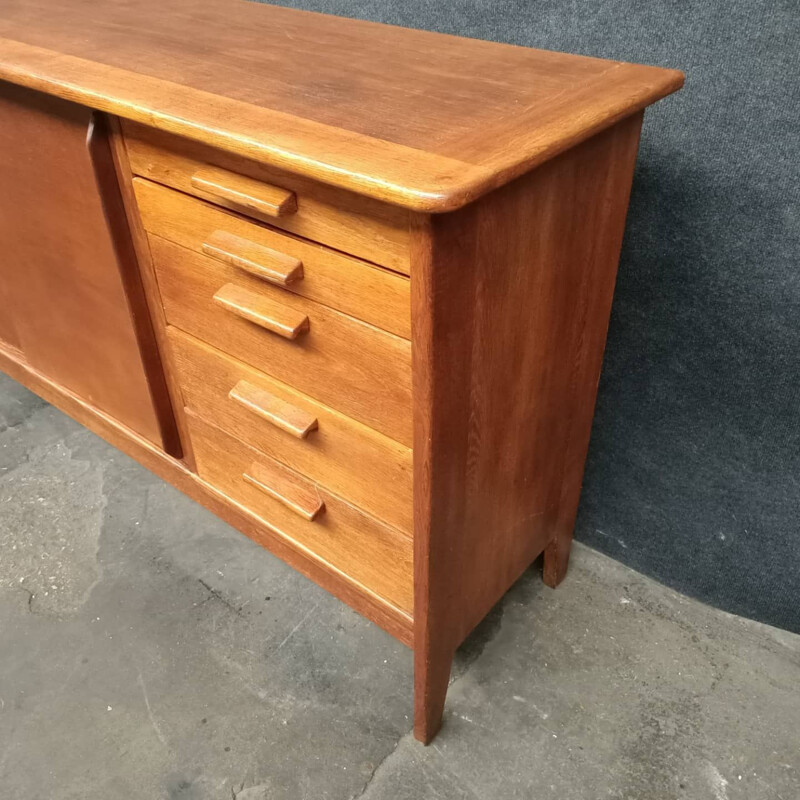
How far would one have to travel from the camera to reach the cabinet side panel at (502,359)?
0.78 meters

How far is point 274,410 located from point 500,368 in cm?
32

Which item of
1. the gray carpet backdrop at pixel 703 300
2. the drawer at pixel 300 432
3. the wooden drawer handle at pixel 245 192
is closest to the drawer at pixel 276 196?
the wooden drawer handle at pixel 245 192

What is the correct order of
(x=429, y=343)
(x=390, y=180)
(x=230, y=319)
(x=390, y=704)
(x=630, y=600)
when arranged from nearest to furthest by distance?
(x=390, y=180) → (x=429, y=343) → (x=230, y=319) → (x=390, y=704) → (x=630, y=600)

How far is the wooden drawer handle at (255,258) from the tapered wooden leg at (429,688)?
0.56 m

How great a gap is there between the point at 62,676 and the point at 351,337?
85 cm

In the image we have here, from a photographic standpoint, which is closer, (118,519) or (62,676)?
(62,676)

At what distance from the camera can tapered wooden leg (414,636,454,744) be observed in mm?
1092

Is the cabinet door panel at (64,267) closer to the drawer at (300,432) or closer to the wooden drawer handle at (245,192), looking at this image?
the drawer at (300,432)

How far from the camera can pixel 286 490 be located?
1.14 meters

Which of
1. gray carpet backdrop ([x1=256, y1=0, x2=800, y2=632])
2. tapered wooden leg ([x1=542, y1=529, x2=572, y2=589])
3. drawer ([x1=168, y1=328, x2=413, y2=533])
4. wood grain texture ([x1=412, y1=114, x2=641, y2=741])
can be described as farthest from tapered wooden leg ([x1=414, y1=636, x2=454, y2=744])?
gray carpet backdrop ([x1=256, y1=0, x2=800, y2=632])

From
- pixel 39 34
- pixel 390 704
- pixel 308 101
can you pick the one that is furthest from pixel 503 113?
pixel 390 704

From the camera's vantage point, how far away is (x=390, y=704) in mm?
1243

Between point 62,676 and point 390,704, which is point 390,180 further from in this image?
point 62,676

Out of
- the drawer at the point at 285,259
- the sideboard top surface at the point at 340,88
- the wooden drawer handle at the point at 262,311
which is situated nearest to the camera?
the sideboard top surface at the point at 340,88
